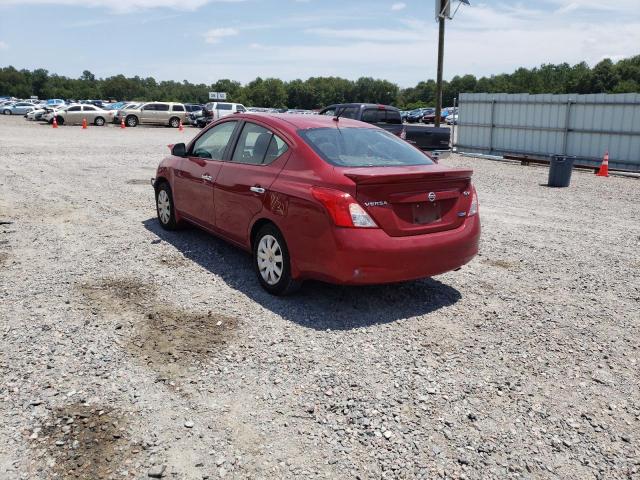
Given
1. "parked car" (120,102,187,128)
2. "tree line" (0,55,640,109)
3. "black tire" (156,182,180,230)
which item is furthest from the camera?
"tree line" (0,55,640,109)

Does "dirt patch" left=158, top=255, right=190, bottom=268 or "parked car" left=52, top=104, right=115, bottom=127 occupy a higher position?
"parked car" left=52, top=104, right=115, bottom=127

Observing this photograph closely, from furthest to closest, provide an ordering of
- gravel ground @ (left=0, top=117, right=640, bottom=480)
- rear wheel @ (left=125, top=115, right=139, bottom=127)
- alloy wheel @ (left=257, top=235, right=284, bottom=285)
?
rear wheel @ (left=125, top=115, right=139, bottom=127) < alloy wheel @ (left=257, top=235, right=284, bottom=285) < gravel ground @ (left=0, top=117, right=640, bottom=480)

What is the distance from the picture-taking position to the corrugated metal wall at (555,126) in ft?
55.6

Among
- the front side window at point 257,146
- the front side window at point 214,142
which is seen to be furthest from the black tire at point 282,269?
the front side window at point 214,142

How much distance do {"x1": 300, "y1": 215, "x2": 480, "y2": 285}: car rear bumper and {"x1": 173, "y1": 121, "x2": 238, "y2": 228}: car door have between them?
195 cm

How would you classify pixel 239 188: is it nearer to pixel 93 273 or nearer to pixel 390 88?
pixel 93 273

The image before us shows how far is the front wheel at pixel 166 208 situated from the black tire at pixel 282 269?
242cm

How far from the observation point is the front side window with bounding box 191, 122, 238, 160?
630cm

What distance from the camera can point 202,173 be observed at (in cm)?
645

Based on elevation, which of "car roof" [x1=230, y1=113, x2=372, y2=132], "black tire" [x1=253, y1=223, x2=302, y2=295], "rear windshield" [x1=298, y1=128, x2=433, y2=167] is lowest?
"black tire" [x1=253, y1=223, x2=302, y2=295]

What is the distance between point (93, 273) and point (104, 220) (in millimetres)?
2702

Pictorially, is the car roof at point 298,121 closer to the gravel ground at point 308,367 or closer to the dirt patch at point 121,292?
the gravel ground at point 308,367

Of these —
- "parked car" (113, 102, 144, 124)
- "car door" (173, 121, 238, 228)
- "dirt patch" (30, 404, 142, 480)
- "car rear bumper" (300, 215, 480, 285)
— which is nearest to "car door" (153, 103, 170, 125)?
"parked car" (113, 102, 144, 124)

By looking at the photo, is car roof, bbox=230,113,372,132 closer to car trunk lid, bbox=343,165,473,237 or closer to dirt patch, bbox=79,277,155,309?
car trunk lid, bbox=343,165,473,237
